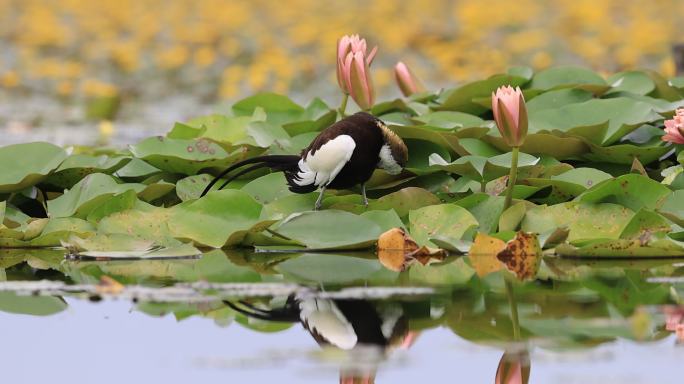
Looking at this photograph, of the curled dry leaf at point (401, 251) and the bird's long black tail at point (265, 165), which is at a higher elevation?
the bird's long black tail at point (265, 165)

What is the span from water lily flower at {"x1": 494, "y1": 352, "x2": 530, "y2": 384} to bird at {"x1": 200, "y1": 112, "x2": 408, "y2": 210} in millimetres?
1533

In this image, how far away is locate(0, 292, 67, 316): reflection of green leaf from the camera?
2.81 m

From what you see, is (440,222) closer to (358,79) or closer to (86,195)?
(358,79)

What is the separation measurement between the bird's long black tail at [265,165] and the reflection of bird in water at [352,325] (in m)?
1.12

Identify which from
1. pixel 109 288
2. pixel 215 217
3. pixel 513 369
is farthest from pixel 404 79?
pixel 513 369

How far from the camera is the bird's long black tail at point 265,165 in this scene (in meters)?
3.88

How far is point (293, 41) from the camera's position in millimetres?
13031

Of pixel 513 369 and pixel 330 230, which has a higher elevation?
pixel 330 230

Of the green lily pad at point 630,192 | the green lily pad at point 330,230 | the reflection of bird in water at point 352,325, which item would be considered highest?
the green lily pad at point 630,192

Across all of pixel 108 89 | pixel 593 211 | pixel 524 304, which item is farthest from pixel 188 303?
pixel 108 89

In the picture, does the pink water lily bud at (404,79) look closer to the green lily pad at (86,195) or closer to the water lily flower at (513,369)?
the green lily pad at (86,195)

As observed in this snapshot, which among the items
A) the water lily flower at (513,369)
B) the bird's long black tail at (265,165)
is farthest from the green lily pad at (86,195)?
the water lily flower at (513,369)

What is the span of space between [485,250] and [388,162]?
1.80ft

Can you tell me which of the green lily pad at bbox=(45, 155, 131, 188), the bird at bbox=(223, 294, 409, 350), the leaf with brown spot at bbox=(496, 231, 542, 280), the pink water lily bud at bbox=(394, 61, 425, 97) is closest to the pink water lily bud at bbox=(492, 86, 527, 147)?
the leaf with brown spot at bbox=(496, 231, 542, 280)
